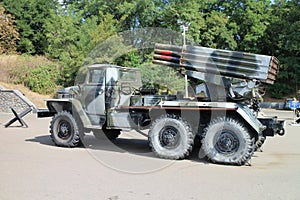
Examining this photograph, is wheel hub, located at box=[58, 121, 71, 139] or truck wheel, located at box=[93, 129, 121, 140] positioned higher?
wheel hub, located at box=[58, 121, 71, 139]

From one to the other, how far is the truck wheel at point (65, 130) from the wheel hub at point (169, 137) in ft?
8.55

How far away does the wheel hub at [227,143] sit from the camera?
A: 7.24 metres

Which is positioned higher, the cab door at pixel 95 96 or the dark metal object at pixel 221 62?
the dark metal object at pixel 221 62

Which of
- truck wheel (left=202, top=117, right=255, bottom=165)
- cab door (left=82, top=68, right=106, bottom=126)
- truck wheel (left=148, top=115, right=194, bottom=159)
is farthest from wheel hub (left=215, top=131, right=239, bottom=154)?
cab door (left=82, top=68, right=106, bottom=126)

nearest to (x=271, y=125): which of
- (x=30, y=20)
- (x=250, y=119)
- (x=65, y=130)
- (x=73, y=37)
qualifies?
(x=250, y=119)

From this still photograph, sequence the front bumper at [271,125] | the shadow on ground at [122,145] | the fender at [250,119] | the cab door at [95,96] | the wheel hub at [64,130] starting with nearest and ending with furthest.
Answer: the fender at [250,119] < the front bumper at [271,125] < the shadow on ground at [122,145] < the cab door at [95,96] < the wheel hub at [64,130]

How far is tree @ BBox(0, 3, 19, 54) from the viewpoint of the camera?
32.7 metres

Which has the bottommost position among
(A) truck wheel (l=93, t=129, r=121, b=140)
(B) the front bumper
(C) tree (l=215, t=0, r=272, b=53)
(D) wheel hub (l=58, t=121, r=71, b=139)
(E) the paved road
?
(E) the paved road

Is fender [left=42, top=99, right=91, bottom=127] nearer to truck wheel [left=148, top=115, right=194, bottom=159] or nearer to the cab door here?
the cab door

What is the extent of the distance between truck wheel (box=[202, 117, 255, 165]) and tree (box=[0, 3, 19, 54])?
30.2 meters

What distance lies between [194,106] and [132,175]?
2.17m

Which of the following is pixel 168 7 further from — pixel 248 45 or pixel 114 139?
pixel 114 139

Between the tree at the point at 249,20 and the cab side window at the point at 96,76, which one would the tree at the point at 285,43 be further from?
the cab side window at the point at 96,76

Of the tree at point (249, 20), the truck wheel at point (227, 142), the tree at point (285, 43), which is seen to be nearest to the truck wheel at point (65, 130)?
the truck wheel at point (227, 142)
